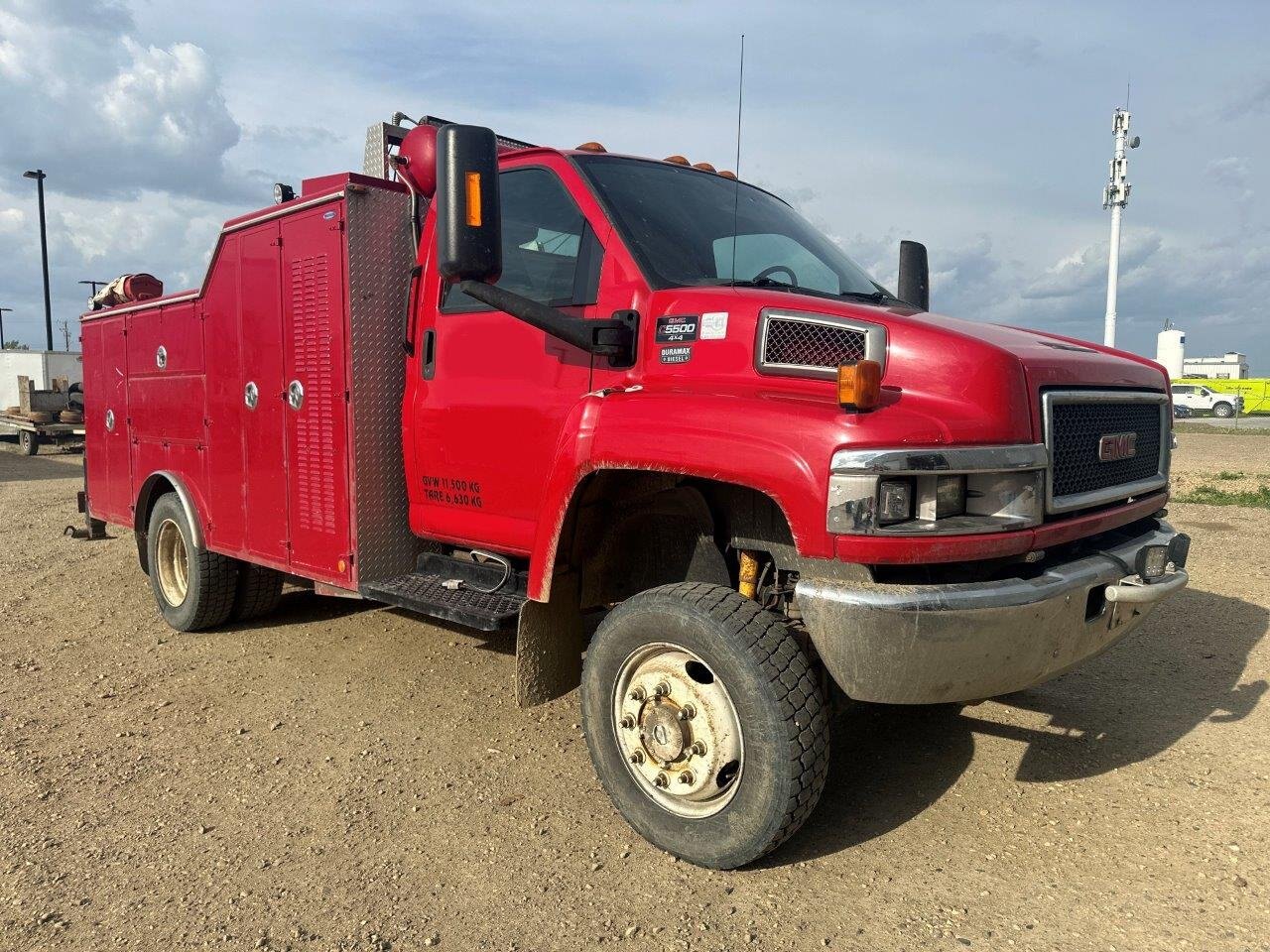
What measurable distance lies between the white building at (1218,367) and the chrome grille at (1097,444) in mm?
76501

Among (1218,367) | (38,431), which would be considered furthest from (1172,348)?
(38,431)

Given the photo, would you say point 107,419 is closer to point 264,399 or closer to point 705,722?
point 264,399

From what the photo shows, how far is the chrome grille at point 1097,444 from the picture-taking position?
3055mm

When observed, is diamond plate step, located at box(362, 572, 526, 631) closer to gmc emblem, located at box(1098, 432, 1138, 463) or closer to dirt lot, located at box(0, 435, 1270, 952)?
dirt lot, located at box(0, 435, 1270, 952)

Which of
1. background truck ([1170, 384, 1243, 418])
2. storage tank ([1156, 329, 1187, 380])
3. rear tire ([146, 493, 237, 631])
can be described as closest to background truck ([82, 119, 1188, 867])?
rear tire ([146, 493, 237, 631])

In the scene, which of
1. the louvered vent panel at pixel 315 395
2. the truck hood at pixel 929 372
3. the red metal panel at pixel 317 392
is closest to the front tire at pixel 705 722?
the truck hood at pixel 929 372

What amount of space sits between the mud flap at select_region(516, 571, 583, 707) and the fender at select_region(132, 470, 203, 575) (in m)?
3.02

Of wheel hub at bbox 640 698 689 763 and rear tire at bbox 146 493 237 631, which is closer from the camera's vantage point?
wheel hub at bbox 640 698 689 763

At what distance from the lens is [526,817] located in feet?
11.7

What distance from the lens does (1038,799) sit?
366 cm

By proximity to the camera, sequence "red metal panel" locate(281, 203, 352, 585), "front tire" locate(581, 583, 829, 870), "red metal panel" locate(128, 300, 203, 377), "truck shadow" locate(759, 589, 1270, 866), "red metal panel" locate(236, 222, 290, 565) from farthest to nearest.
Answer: "red metal panel" locate(128, 300, 203, 377) < "red metal panel" locate(236, 222, 290, 565) < "red metal panel" locate(281, 203, 352, 585) < "truck shadow" locate(759, 589, 1270, 866) < "front tire" locate(581, 583, 829, 870)

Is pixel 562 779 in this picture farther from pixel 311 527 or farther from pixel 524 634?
pixel 311 527

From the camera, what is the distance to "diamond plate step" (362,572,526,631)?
3892mm

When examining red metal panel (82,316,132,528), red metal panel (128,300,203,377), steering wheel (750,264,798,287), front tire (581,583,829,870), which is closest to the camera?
front tire (581,583,829,870)
